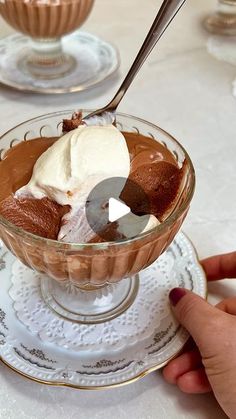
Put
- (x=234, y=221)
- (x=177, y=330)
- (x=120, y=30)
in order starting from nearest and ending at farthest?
1. (x=177, y=330)
2. (x=234, y=221)
3. (x=120, y=30)

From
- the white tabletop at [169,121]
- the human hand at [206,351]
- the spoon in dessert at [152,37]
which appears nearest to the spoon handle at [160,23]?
Answer: the spoon in dessert at [152,37]

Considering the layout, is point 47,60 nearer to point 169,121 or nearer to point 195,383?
point 169,121

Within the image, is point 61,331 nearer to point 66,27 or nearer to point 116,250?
point 116,250

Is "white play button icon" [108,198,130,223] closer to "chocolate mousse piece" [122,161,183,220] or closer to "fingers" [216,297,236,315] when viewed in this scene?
"chocolate mousse piece" [122,161,183,220]

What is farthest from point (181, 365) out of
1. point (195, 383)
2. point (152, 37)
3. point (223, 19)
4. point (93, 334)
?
point (223, 19)

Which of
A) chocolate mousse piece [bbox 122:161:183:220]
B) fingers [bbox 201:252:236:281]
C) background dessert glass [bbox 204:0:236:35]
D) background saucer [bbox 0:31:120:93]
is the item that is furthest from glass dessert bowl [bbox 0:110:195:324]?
background dessert glass [bbox 204:0:236:35]

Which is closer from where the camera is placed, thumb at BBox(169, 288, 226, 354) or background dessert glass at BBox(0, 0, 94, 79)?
thumb at BBox(169, 288, 226, 354)

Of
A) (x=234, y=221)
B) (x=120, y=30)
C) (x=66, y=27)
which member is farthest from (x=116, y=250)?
(x=120, y=30)
